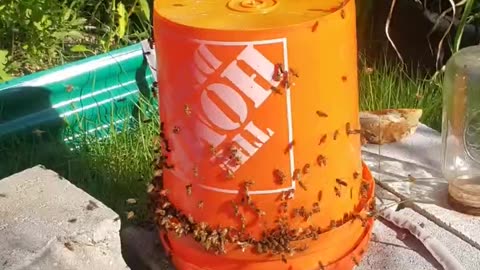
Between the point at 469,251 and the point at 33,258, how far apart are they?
1.15m

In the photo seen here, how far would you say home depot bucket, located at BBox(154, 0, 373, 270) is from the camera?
6.64 ft

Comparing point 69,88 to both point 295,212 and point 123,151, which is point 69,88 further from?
point 295,212

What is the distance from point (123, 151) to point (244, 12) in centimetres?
113

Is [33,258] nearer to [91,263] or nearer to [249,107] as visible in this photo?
[91,263]

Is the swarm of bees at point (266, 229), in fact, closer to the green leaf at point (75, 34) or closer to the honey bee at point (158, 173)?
the honey bee at point (158, 173)

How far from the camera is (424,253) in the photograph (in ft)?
8.16

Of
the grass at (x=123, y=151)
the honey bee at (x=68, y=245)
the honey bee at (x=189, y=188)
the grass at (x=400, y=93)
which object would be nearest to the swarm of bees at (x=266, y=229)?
the honey bee at (x=189, y=188)

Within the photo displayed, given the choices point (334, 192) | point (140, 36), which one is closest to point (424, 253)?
point (334, 192)

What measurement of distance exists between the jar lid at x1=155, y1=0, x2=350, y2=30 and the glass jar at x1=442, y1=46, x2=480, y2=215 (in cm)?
71

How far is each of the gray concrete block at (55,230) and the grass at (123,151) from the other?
446mm

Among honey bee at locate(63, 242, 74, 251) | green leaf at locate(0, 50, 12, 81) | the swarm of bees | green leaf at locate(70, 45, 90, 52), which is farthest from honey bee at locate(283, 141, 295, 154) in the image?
green leaf at locate(70, 45, 90, 52)

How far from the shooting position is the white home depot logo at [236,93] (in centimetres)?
201

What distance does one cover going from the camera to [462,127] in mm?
Result: 2762

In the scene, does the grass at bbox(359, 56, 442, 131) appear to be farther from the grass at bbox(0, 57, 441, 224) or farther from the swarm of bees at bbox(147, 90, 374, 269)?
the swarm of bees at bbox(147, 90, 374, 269)
